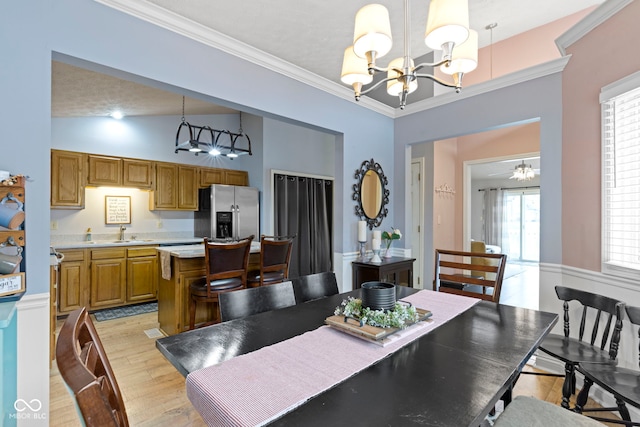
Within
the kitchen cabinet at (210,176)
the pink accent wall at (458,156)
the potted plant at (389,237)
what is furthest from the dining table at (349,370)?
the kitchen cabinet at (210,176)

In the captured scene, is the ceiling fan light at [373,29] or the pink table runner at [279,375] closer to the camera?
the pink table runner at [279,375]

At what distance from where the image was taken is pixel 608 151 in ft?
7.20

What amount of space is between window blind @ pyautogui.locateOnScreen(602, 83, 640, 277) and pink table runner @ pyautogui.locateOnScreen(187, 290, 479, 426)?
1.75 metres

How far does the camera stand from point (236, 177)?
17.7 feet

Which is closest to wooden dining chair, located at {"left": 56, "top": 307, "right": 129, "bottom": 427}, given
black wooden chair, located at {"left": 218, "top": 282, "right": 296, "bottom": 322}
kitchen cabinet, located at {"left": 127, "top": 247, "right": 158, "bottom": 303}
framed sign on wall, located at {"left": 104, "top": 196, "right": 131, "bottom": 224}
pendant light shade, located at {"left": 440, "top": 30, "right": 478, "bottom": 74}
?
black wooden chair, located at {"left": 218, "top": 282, "right": 296, "bottom": 322}

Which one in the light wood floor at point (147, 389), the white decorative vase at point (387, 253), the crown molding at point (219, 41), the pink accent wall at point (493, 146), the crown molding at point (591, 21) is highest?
the crown molding at point (591, 21)

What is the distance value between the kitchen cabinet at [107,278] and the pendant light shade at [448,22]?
4.46 metres

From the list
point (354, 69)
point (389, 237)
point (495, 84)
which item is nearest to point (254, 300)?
point (354, 69)

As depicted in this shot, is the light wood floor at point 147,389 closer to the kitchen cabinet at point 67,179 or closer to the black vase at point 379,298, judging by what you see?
the black vase at point 379,298

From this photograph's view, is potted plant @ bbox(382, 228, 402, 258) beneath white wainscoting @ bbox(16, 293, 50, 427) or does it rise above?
above

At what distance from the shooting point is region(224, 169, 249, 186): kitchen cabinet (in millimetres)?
5305

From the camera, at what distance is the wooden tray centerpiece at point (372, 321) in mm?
1212

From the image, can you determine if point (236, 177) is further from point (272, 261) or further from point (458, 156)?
point (458, 156)

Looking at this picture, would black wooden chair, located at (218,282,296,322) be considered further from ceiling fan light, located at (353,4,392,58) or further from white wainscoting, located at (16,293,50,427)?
ceiling fan light, located at (353,4,392,58)
